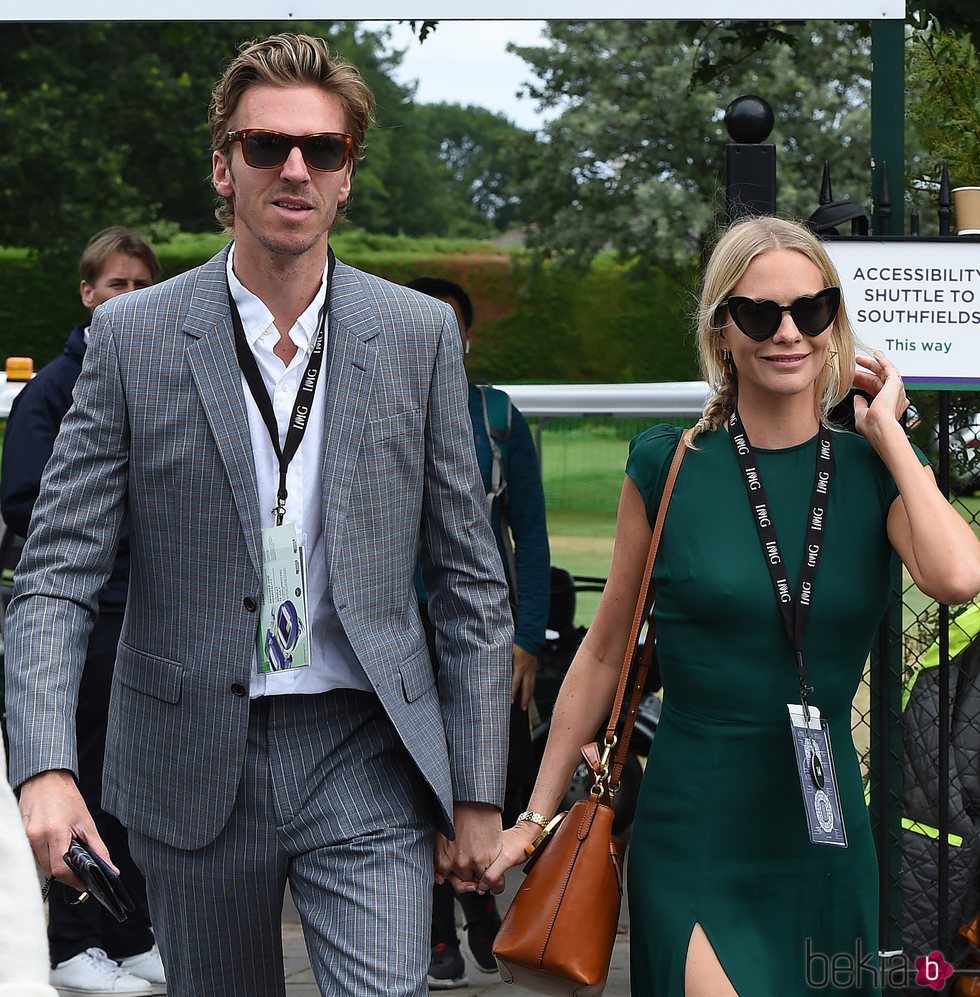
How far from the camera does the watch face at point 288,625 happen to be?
9.24 feet

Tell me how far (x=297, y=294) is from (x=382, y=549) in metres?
0.50

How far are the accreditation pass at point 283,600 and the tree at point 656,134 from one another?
99.9ft

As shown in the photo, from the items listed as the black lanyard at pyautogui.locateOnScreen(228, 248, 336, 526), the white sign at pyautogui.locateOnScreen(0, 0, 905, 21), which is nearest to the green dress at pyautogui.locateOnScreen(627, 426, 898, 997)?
the black lanyard at pyautogui.locateOnScreen(228, 248, 336, 526)

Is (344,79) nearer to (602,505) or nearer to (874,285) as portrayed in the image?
(874,285)

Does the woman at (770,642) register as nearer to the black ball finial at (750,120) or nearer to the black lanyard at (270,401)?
the black lanyard at (270,401)

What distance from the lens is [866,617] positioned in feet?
9.58

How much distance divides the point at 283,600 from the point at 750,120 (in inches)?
67.9

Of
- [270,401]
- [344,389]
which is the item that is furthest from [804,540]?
[270,401]

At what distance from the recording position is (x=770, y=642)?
2.88 meters

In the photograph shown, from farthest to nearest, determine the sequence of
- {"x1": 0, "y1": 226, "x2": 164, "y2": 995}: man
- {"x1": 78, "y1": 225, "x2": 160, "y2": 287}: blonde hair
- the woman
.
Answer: {"x1": 78, "y1": 225, "x2": 160, "y2": 287}: blonde hair, {"x1": 0, "y1": 226, "x2": 164, "y2": 995}: man, the woman

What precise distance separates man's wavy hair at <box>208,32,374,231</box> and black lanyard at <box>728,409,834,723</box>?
3.11 feet

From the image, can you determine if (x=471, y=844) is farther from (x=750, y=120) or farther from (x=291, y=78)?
(x=750, y=120)

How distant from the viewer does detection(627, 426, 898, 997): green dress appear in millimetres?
2881

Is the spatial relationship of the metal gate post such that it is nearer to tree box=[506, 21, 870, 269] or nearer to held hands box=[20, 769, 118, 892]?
held hands box=[20, 769, 118, 892]
